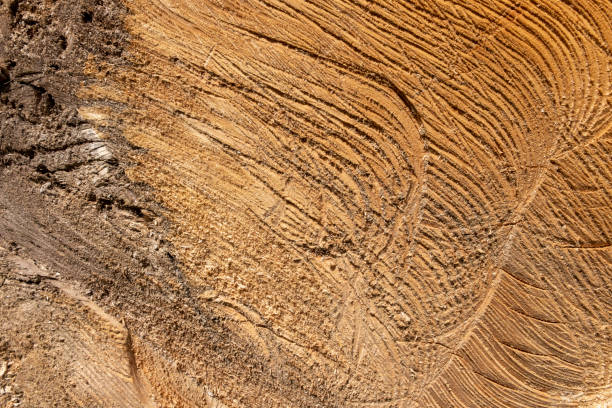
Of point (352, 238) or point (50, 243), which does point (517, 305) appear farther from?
point (50, 243)

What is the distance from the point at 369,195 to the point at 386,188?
0.08m

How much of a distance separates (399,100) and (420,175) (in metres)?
0.34

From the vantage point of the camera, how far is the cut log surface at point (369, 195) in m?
1.84

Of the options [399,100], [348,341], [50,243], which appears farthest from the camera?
[50,243]

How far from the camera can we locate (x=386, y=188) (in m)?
1.97

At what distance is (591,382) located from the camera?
1933 millimetres

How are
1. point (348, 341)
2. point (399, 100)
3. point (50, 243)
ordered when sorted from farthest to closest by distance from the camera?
point (50, 243) → point (348, 341) → point (399, 100)

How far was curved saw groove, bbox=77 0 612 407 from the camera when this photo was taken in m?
1.84

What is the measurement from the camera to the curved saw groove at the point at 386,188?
1840 millimetres

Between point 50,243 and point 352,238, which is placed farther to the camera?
point 50,243

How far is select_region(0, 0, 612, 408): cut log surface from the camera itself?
184 centimetres

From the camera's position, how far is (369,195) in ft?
6.50

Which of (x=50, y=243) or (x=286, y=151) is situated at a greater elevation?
(x=286, y=151)

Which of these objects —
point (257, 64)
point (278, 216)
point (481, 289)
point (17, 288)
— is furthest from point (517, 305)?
point (17, 288)
